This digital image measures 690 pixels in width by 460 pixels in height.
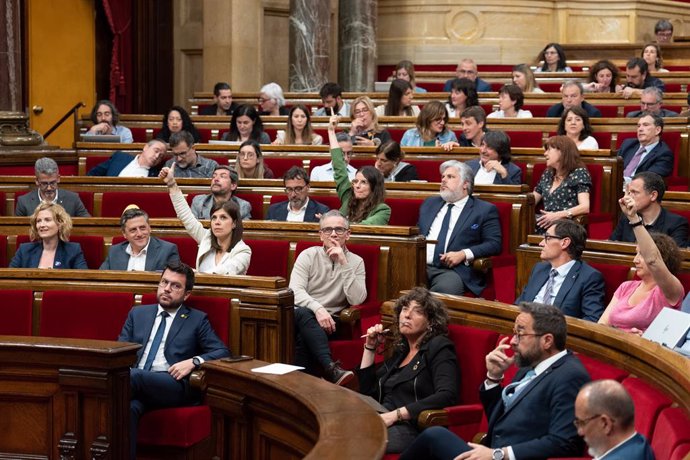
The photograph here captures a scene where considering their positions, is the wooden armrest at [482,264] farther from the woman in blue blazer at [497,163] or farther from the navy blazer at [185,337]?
the navy blazer at [185,337]

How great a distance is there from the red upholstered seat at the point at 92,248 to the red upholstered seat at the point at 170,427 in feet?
5.08

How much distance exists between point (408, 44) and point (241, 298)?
27.2ft

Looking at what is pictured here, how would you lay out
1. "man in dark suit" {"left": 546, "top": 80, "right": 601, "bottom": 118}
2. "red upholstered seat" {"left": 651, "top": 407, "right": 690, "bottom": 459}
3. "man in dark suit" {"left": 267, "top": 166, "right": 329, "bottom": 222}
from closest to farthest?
"red upholstered seat" {"left": 651, "top": 407, "right": 690, "bottom": 459}, "man in dark suit" {"left": 267, "top": 166, "right": 329, "bottom": 222}, "man in dark suit" {"left": 546, "top": 80, "right": 601, "bottom": 118}

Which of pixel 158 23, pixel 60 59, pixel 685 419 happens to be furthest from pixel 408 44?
pixel 685 419

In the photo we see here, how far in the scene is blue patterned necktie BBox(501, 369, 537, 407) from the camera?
11.6 ft

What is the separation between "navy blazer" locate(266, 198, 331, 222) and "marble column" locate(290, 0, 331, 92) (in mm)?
4674

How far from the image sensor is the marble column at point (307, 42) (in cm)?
1075

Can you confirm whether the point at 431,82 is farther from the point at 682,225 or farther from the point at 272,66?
the point at 682,225

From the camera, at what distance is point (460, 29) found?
41.5 feet

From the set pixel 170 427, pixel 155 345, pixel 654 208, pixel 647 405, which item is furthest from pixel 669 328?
pixel 155 345

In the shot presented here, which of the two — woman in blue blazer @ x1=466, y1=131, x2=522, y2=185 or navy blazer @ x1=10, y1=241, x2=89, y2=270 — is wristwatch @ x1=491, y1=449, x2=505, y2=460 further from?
woman in blue blazer @ x1=466, y1=131, x2=522, y2=185

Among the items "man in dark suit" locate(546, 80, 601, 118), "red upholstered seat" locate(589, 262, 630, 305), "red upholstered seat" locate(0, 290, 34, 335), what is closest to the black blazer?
"red upholstered seat" locate(589, 262, 630, 305)

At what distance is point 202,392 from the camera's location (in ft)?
15.0

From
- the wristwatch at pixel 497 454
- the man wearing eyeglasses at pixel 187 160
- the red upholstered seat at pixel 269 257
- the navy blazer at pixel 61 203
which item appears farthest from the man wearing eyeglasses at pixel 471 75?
the wristwatch at pixel 497 454
